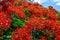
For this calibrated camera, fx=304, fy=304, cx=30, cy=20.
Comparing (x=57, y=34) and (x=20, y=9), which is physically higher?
(x=20, y=9)

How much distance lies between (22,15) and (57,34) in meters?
1.91

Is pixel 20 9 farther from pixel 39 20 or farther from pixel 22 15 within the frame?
pixel 39 20

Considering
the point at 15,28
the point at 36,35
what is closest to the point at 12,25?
the point at 15,28

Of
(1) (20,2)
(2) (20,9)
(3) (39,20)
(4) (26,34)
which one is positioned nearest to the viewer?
(4) (26,34)

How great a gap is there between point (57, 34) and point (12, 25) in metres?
2.00

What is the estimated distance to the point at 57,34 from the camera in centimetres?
1303

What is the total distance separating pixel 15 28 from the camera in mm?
13289

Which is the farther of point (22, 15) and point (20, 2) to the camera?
point (20, 2)

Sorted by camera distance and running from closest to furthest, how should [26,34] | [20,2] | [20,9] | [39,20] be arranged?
[26,34]
[39,20]
[20,9]
[20,2]

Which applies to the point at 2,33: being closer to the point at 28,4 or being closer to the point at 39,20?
the point at 39,20

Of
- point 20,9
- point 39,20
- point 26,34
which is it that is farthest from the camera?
point 20,9

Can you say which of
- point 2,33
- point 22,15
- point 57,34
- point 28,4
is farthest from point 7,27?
point 28,4

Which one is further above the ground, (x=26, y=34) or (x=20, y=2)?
(x=20, y=2)

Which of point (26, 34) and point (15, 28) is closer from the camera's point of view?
point (26, 34)
